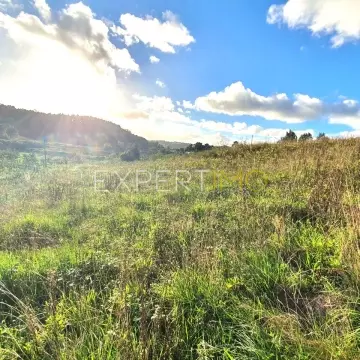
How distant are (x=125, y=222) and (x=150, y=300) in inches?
133

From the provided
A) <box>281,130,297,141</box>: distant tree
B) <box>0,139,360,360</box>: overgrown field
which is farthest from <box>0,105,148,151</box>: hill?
<box>0,139,360,360</box>: overgrown field

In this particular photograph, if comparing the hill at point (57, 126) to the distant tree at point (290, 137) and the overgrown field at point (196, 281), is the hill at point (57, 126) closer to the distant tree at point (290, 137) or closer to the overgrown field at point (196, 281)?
the distant tree at point (290, 137)

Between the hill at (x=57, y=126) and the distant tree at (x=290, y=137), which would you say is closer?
the distant tree at (x=290, y=137)

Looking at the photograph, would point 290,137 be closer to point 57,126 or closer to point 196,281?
point 196,281

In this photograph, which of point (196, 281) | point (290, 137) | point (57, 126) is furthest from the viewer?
point (57, 126)

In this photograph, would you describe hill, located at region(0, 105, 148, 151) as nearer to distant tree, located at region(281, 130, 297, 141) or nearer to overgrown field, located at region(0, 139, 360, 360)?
distant tree, located at region(281, 130, 297, 141)

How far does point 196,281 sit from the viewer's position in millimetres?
3326

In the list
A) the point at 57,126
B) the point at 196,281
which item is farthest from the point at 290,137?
the point at 57,126

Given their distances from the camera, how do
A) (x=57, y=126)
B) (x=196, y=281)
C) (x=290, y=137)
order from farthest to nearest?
(x=57, y=126) < (x=290, y=137) < (x=196, y=281)

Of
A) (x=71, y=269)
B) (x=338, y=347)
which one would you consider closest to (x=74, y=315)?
(x=71, y=269)

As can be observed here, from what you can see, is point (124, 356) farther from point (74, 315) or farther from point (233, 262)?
point (233, 262)

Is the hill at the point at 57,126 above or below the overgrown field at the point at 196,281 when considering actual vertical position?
above

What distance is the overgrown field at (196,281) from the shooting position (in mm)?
2562

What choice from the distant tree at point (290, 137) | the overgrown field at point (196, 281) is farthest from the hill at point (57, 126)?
the overgrown field at point (196, 281)
